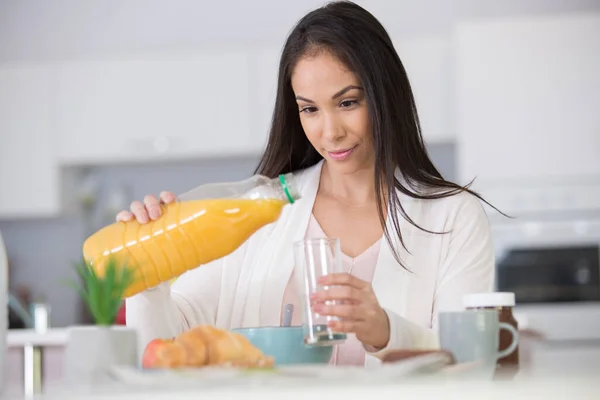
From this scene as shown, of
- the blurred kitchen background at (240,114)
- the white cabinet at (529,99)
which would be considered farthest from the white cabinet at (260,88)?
the white cabinet at (529,99)

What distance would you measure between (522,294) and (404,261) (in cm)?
250

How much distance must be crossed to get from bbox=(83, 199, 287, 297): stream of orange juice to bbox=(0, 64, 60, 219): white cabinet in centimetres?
352

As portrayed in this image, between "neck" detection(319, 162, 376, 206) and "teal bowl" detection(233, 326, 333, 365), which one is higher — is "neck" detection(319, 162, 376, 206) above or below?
above

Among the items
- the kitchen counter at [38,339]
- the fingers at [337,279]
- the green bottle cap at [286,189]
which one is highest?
the green bottle cap at [286,189]

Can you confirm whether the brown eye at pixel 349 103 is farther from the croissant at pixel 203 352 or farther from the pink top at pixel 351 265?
the croissant at pixel 203 352

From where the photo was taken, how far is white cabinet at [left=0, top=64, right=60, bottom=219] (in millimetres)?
4645

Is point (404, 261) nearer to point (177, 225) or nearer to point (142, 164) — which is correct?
point (177, 225)

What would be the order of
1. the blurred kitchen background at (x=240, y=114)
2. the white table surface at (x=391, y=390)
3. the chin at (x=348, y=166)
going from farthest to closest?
the blurred kitchen background at (x=240, y=114)
the chin at (x=348, y=166)
the white table surface at (x=391, y=390)

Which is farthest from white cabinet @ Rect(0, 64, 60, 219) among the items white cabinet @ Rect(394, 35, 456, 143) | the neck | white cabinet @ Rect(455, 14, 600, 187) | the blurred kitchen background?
the neck

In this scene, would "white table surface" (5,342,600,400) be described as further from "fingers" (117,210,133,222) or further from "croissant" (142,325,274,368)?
"fingers" (117,210,133,222)

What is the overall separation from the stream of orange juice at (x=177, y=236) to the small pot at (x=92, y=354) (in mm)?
335

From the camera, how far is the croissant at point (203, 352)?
3.04ft

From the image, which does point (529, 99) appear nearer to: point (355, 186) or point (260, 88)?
point (260, 88)

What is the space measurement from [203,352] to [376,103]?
89 cm
